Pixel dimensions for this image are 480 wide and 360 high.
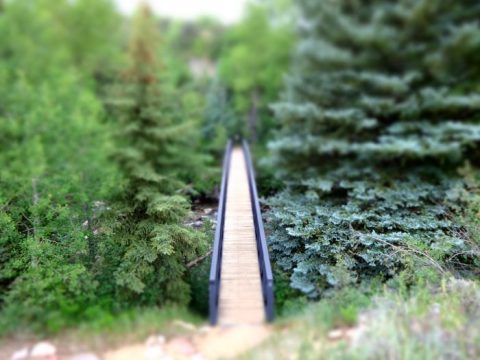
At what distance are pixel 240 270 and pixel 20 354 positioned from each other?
3509 mm

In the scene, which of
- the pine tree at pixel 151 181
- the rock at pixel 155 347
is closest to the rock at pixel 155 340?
the rock at pixel 155 347

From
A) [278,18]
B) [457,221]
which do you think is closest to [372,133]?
[457,221]

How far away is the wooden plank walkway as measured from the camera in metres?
5.46

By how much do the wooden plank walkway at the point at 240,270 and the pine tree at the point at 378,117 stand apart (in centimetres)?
67

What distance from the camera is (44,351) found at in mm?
4727

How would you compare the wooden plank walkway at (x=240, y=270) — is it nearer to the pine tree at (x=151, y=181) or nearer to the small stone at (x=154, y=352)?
the pine tree at (x=151, y=181)

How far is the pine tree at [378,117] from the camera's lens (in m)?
7.93

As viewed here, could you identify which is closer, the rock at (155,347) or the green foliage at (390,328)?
the green foliage at (390,328)

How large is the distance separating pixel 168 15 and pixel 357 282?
3418 cm

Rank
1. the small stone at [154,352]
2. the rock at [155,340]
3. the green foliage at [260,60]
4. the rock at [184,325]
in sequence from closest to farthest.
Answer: the small stone at [154,352] < the rock at [155,340] < the rock at [184,325] < the green foliage at [260,60]

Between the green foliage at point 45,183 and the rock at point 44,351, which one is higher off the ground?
the green foliage at point 45,183

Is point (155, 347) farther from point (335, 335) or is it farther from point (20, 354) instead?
point (335, 335)

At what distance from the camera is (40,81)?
1661 cm

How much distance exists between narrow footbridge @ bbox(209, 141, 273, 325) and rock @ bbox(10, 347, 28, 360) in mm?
2536
